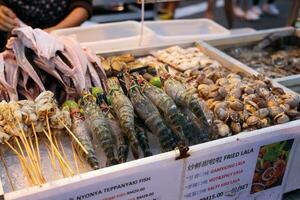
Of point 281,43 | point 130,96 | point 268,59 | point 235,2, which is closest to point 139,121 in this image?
point 130,96

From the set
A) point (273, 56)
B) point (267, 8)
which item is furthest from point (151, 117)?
point (267, 8)

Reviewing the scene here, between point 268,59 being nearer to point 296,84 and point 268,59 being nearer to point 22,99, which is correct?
point 296,84

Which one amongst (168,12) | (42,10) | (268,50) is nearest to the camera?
(268,50)

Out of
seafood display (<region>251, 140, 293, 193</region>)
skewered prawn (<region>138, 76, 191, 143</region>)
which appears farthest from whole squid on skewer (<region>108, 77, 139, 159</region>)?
seafood display (<region>251, 140, 293, 193</region>)

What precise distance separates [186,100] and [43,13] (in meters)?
1.56

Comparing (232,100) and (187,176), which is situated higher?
(232,100)

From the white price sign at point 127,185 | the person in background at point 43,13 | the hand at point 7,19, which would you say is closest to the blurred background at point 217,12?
the person in background at point 43,13

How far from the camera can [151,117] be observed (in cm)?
128

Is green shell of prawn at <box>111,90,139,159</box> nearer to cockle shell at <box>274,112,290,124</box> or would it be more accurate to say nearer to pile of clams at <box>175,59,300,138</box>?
pile of clams at <box>175,59,300,138</box>

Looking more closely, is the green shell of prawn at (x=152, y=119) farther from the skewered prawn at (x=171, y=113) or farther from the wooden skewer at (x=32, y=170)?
the wooden skewer at (x=32, y=170)

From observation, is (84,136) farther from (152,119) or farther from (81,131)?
(152,119)

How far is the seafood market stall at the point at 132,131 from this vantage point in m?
1.12

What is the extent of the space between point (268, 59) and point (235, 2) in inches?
183

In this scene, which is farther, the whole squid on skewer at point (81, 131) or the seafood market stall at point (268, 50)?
the seafood market stall at point (268, 50)
